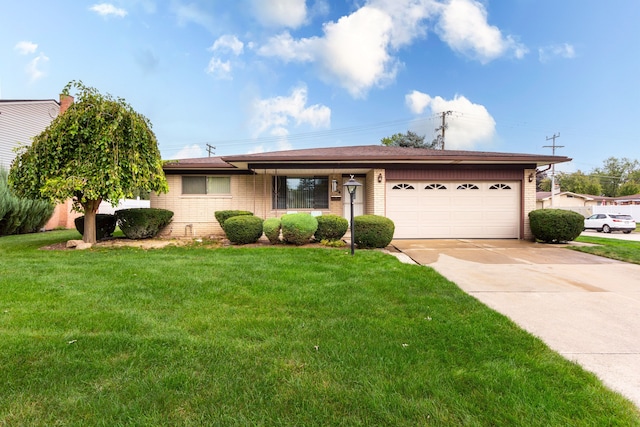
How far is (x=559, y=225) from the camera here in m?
9.69

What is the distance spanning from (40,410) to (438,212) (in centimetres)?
1133

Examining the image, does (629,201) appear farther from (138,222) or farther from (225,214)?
(138,222)

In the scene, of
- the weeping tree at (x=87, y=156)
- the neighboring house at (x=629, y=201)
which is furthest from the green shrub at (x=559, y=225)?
the neighboring house at (x=629, y=201)

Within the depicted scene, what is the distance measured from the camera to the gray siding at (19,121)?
13906 millimetres

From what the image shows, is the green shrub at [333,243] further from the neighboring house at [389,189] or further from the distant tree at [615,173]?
the distant tree at [615,173]

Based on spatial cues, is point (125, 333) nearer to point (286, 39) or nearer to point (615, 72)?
point (286, 39)

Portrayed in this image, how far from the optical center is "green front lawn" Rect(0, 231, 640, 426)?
1853 millimetres

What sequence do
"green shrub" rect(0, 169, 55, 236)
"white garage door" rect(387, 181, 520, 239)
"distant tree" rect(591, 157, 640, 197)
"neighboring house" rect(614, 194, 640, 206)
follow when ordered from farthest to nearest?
"distant tree" rect(591, 157, 640, 197) → "neighboring house" rect(614, 194, 640, 206) → "green shrub" rect(0, 169, 55, 236) → "white garage door" rect(387, 181, 520, 239)

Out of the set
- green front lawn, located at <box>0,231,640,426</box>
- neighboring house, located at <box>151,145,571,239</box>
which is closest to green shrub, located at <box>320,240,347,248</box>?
neighboring house, located at <box>151,145,571,239</box>

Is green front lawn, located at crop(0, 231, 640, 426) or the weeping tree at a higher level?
the weeping tree

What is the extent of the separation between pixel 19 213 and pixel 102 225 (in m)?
5.85

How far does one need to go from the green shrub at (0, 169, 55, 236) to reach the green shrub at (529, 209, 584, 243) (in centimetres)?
1759

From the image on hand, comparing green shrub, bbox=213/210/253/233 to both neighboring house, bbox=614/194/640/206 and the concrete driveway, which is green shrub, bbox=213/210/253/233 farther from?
neighboring house, bbox=614/194/640/206

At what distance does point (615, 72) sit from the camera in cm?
1422
